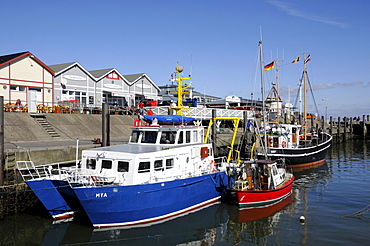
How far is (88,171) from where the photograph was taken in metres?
15.6

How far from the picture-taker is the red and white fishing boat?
705 inches

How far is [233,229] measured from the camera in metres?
15.5

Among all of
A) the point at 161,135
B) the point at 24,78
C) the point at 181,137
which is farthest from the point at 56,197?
the point at 24,78

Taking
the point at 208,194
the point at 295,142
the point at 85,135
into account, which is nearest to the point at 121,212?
the point at 208,194

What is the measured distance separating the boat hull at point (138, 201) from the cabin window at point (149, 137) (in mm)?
3156

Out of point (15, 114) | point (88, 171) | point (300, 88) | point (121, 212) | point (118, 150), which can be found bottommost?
point (121, 212)

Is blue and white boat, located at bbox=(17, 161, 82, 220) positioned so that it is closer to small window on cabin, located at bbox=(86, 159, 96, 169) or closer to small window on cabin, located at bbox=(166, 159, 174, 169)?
small window on cabin, located at bbox=(86, 159, 96, 169)

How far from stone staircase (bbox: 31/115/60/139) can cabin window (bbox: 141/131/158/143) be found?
452 inches

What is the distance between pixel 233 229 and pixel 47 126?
19086 millimetres

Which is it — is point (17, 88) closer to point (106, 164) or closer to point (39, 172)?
point (39, 172)

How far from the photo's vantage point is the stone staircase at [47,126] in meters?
26.9

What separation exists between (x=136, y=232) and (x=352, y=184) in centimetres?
1753

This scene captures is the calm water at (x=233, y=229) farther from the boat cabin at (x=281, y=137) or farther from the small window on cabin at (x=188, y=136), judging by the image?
the boat cabin at (x=281, y=137)

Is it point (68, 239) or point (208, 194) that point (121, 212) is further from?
point (208, 194)
